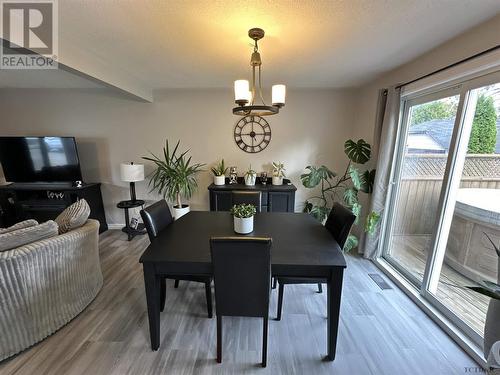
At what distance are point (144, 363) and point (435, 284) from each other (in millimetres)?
2626

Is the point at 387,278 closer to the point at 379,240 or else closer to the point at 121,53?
the point at 379,240

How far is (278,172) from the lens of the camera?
3.64 m

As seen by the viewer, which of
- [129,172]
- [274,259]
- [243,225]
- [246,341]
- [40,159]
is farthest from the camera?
[40,159]

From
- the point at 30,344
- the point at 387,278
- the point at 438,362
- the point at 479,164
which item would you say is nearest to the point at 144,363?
the point at 30,344

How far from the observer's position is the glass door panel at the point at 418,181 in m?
2.12

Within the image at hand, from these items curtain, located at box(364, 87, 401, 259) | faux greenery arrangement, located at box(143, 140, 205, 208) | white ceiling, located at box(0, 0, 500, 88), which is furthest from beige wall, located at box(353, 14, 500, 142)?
faux greenery arrangement, located at box(143, 140, 205, 208)

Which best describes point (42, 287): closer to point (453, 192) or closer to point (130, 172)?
point (130, 172)

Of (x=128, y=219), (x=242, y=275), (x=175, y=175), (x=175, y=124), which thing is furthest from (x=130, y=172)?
(x=242, y=275)

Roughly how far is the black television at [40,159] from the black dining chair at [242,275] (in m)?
3.44

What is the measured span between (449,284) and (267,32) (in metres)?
2.68

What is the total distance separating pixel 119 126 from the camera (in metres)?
3.65

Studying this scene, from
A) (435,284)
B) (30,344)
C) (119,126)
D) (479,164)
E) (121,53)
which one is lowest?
(30,344)

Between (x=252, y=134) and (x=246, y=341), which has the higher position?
(x=252, y=134)

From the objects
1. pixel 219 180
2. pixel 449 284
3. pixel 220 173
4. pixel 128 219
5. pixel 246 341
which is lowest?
Result: pixel 246 341
